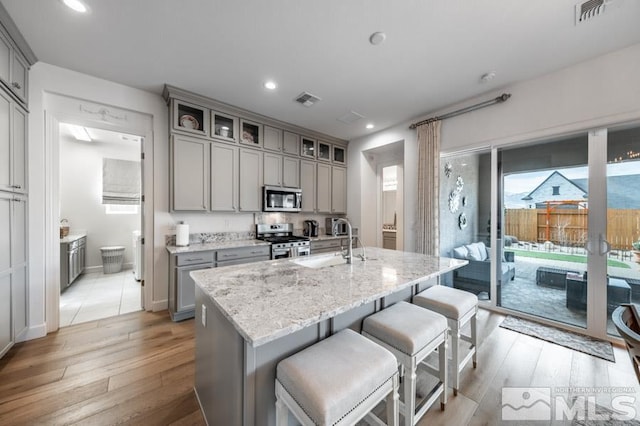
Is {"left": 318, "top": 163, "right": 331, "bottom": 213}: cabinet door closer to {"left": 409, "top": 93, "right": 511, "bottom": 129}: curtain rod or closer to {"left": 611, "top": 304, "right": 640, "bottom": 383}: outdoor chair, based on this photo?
{"left": 409, "top": 93, "right": 511, "bottom": 129}: curtain rod

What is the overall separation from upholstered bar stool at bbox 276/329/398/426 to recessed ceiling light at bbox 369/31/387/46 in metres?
2.41

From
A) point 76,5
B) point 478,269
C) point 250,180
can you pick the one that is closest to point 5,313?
point 76,5

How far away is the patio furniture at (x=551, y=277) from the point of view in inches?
111

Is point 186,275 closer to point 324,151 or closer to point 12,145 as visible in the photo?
point 12,145

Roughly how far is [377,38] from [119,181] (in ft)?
19.4

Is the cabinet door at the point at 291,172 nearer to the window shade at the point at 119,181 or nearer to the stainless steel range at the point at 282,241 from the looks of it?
the stainless steel range at the point at 282,241

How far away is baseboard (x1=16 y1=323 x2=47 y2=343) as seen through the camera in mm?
2398

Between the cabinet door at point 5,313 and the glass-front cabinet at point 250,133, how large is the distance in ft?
9.15

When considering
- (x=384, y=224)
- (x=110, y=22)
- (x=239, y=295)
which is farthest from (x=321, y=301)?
(x=384, y=224)

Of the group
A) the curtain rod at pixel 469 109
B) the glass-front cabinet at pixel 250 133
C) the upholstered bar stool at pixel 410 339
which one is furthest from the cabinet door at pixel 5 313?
the curtain rod at pixel 469 109

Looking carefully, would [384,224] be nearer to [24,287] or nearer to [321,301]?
[321,301]

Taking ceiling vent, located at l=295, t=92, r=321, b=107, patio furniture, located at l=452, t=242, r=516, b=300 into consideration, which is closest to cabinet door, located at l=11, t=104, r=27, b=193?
ceiling vent, located at l=295, t=92, r=321, b=107

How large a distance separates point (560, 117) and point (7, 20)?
5257 mm

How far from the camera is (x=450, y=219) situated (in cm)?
381
